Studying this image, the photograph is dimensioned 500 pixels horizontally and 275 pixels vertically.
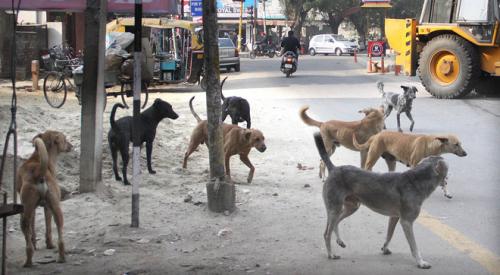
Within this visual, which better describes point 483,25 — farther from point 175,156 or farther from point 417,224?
point 417,224

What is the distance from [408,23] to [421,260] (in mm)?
15092

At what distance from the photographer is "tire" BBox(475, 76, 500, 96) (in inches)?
764

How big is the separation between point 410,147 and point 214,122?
2.16m

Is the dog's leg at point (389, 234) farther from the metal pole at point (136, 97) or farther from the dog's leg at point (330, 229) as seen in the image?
the metal pole at point (136, 97)

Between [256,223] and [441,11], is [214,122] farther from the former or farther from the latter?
[441,11]

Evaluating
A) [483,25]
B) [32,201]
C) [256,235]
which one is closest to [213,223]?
[256,235]

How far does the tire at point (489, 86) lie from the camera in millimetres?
19406

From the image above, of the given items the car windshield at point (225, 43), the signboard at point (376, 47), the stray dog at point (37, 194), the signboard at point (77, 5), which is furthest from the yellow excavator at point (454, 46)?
the signboard at point (376, 47)

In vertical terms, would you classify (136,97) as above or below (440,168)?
above

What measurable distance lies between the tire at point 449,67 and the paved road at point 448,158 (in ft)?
1.34

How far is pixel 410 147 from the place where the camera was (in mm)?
7652

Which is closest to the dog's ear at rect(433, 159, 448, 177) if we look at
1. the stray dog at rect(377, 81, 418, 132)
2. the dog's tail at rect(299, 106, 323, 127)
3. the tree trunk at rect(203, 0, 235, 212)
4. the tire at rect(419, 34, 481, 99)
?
the tree trunk at rect(203, 0, 235, 212)

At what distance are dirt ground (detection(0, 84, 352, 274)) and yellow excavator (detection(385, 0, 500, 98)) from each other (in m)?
8.91

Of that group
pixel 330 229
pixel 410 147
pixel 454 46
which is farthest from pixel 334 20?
pixel 330 229
